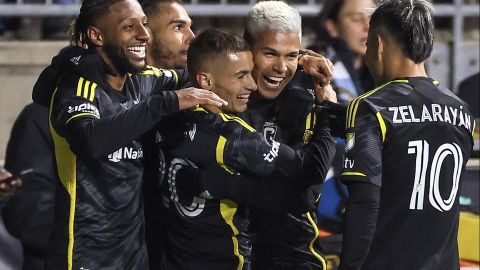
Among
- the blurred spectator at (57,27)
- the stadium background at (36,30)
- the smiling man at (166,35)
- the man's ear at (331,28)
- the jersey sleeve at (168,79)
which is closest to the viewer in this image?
the jersey sleeve at (168,79)

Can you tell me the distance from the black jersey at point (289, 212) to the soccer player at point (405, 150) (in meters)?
0.54

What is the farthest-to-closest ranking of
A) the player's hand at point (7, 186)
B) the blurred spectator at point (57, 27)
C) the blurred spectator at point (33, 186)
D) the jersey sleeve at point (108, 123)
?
1. the blurred spectator at point (57, 27)
2. the blurred spectator at point (33, 186)
3. the player's hand at point (7, 186)
4. the jersey sleeve at point (108, 123)

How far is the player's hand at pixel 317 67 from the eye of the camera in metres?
4.79

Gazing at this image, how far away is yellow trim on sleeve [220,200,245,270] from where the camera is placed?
4.64 m

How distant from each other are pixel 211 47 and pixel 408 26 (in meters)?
0.83

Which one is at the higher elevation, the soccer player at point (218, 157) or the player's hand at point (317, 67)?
the player's hand at point (317, 67)

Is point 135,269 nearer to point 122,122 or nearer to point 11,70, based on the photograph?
point 122,122

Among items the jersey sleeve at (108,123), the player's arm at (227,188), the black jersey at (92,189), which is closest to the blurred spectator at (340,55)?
the player's arm at (227,188)

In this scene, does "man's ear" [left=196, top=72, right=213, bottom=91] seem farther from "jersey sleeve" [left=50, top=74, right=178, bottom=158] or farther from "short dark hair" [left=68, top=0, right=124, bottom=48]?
"short dark hair" [left=68, top=0, right=124, bottom=48]

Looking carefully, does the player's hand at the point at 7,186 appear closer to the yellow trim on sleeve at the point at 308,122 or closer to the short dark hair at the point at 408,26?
the yellow trim on sleeve at the point at 308,122

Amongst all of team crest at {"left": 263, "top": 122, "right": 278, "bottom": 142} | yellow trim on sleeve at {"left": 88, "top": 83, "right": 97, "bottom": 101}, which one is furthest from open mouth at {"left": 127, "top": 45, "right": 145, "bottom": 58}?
team crest at {"left": 263, "top": 122, "right": 278, "bottom": 142}

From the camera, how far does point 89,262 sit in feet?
15.0

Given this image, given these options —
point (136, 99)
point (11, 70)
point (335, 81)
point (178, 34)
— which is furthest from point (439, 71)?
point (136, 99)

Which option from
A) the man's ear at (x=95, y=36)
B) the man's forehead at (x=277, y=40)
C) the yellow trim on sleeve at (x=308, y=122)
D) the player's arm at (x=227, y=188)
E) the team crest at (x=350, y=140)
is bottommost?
the player's arm at (x=227, y=188)
